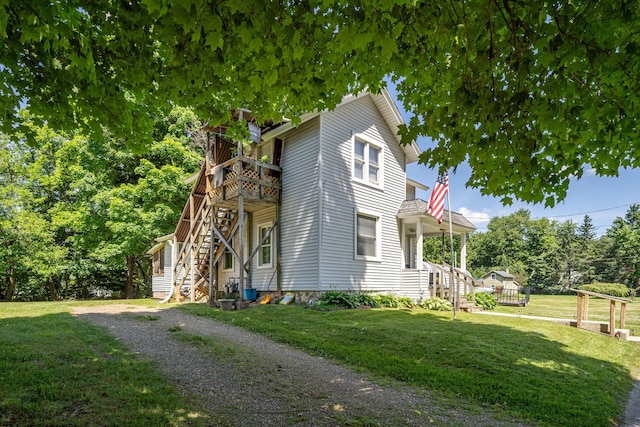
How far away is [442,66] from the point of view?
14.8 feet

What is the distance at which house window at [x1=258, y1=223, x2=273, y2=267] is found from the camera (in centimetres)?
1418

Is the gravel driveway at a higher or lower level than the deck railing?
lower

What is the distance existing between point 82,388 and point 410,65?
5.50m

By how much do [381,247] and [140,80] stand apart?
11.4 m

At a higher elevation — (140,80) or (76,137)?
(76,137)

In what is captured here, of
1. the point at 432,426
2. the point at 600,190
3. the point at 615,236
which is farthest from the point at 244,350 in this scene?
the point at 600,190

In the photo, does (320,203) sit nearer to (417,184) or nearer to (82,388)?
(417,184)

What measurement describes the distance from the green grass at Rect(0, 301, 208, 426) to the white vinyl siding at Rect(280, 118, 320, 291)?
7088mm

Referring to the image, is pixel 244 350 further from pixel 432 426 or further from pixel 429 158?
pixel 429 158

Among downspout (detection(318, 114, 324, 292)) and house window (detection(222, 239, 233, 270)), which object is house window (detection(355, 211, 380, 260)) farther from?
house window (detection(222, 239, 233, 270))

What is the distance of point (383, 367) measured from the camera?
5.38m

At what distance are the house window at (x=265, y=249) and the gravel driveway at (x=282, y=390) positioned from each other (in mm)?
7447

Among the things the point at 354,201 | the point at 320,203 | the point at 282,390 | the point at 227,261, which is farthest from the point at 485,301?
the point at 282,390

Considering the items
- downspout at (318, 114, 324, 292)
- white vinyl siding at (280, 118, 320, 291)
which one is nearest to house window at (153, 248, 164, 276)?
white vinyl siding at (280, 118, 320, 291)
